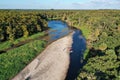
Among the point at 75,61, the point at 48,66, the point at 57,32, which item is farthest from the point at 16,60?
the point at 57,32

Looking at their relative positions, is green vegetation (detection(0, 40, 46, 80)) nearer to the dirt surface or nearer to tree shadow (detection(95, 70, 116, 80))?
the dirt surface

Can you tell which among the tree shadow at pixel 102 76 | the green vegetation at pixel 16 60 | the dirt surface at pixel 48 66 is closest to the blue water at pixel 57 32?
the green vegetation at pixel 16 60

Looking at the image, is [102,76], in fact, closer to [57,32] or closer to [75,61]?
[75,61]

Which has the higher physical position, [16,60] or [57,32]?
[16,60]

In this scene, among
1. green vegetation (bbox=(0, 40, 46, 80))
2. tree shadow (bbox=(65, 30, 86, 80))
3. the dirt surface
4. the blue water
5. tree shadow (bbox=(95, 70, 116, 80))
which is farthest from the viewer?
the blue water

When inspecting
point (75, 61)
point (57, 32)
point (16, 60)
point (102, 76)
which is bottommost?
point (57, 32)

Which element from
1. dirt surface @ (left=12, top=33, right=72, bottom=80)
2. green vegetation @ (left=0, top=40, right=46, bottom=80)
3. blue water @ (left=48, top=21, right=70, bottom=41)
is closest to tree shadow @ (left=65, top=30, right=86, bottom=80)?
dirt surface @ (left=12, top=33, right=72, bottom=80)

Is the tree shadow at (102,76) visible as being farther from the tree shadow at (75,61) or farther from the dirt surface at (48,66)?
the dirt surface at (48,66)
